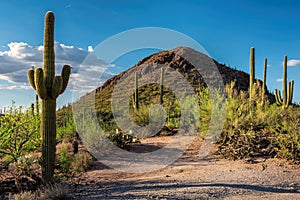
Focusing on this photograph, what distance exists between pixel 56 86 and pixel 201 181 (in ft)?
12.2

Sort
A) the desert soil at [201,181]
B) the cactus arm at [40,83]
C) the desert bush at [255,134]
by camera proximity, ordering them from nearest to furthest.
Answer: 1. the desert soil at [201,181]
2. the cactus arm at [40,83]
3. the desert bush at [255,134]

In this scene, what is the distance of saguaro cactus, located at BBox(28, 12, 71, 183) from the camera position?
768 cm

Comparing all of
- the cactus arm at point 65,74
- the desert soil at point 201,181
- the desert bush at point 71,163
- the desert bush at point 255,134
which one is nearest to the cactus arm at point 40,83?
the cactus arm at point 65,74

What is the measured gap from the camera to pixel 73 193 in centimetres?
734

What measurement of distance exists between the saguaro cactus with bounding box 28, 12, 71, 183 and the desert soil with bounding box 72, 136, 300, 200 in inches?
33.5

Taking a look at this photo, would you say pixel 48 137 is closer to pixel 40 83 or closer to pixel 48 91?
pixel 48 91

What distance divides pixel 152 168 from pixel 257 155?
2967 millimetres

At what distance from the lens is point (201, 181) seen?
762cm

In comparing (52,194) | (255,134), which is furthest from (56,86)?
(255,134)

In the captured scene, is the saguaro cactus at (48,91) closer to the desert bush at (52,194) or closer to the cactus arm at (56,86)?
the cactus arm at (56,86)

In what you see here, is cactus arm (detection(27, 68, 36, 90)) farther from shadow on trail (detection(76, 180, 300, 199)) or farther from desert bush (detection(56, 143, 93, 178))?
shadow on trail (detection(76, 180, 300, 199))

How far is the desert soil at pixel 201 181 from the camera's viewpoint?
662 centimetres

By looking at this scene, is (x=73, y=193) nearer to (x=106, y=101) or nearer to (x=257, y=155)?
(x=257, y=155)

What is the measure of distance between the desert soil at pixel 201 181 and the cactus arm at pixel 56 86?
6.87 ft
